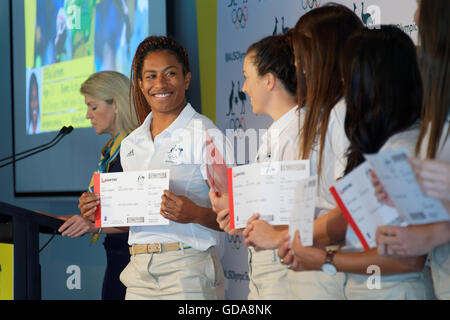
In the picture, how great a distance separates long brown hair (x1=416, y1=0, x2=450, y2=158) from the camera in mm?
1526

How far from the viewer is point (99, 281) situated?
4.67 metres

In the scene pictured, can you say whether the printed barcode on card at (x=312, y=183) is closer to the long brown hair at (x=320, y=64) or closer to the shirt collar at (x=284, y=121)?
the long brown hair at (x=320, y=64)

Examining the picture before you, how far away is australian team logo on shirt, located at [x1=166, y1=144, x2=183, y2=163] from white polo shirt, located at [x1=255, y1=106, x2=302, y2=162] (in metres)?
0.43

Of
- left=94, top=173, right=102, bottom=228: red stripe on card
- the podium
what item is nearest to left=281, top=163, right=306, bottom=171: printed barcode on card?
left=94, top=173, right=102, bottom=228: red stripe on card

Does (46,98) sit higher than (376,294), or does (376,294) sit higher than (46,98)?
(46,98)

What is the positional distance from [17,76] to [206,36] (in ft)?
6.79

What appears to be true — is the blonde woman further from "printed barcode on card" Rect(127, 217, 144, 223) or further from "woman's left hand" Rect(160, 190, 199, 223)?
"woman's left hand" Rect(160, 190, 199, 223)

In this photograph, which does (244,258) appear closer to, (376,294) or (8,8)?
(376,294)

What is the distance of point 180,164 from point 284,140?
0.57 m

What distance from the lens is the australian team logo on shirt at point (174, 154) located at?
2480mm

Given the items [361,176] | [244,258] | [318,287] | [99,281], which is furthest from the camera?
[99,281]

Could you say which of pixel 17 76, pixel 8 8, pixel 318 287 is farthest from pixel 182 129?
pixel 8 8

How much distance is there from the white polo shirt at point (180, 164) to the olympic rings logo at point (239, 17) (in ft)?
3.57

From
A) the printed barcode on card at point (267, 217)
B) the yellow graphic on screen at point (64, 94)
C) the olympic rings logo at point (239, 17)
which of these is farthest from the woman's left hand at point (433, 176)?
the yellow graphic on screen at point (64, 94)
